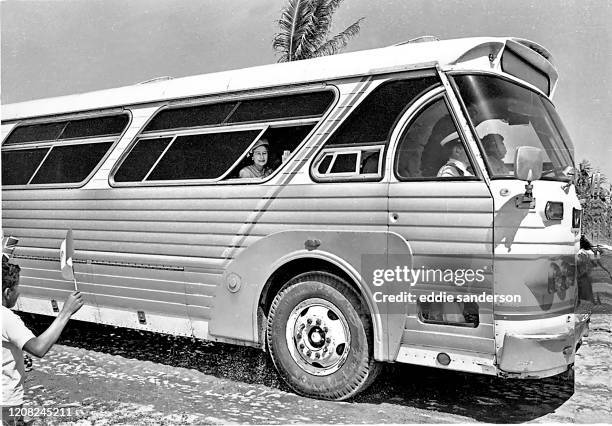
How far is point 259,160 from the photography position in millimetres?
5637

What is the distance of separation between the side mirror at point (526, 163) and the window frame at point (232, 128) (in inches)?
65.0

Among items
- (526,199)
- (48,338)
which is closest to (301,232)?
(526,199)

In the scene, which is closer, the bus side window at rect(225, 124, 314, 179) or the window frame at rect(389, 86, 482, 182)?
the window frame at rect(389, 86, 482, 182)

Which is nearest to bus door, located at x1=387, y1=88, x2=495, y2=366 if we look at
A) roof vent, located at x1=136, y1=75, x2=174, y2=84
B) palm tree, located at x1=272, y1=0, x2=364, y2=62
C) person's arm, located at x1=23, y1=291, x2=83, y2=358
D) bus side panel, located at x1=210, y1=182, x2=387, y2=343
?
bus side panel, located at x1=210, y1=182, x2=387, y2=343

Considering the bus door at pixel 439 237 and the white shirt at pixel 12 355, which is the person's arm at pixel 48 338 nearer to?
the white shirt at pixel 12 355

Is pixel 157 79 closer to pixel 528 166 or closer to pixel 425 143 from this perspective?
pixel 425 143

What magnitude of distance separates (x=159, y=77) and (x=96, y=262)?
7.02 ft

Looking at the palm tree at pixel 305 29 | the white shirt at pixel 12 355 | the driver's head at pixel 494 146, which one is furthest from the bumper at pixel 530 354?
the palm tree at pixel 305 29

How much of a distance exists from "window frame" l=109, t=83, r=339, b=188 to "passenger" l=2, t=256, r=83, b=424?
2437mm

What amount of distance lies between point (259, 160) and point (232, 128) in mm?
440

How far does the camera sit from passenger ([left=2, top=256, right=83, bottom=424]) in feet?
11.0

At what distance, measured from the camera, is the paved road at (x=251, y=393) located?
4848 millimetres

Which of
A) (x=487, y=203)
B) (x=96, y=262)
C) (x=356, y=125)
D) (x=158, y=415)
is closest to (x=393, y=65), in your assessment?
(x=356, y=125)

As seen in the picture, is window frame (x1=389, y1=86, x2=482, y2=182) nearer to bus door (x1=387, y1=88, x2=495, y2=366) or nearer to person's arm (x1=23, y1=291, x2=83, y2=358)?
bus door (x1=387, y1=88, x2=495, y2=366)
